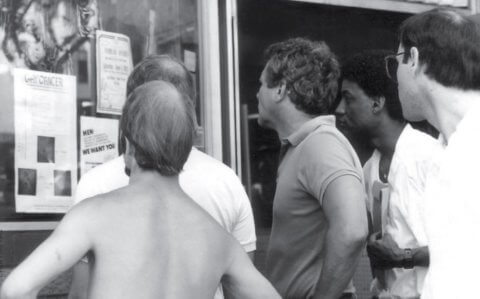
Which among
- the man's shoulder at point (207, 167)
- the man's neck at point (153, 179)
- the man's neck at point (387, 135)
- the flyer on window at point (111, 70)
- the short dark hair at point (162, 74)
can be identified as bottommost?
the man's neck at point (153, 179)

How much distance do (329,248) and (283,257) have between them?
31 centimetres

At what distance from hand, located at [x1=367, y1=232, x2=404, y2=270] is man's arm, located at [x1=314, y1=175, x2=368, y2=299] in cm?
7

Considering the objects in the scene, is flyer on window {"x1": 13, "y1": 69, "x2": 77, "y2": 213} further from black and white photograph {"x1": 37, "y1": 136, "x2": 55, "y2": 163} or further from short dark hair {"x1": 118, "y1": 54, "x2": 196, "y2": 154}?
short dark hair {"x1": 118, "y1": 54, "x2": 196, "y2": 154}

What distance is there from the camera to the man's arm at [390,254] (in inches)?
160

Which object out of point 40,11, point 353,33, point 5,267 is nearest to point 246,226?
point 5,267

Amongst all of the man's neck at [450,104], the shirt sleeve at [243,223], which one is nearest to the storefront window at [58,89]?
the shirt sleeve at [243,223]

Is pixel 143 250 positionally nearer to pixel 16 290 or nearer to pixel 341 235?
pixel 16 290

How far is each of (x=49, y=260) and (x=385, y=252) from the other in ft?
5.35

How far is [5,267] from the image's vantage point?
494 cm

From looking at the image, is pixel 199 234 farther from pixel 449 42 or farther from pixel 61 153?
pixel 61 153

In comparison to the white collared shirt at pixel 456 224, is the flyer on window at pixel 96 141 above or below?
above

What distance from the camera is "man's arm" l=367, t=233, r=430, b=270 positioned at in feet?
13.3

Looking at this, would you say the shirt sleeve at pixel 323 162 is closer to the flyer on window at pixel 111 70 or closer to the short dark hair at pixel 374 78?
the short dark hair at pixel 374 78

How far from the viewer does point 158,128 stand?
3.26 metres
